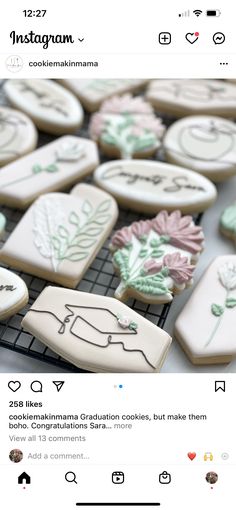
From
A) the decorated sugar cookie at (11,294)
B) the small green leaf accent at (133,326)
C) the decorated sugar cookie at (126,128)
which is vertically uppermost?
the decorated sugar cookie at (126,128)

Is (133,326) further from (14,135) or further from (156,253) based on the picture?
(14,135)
